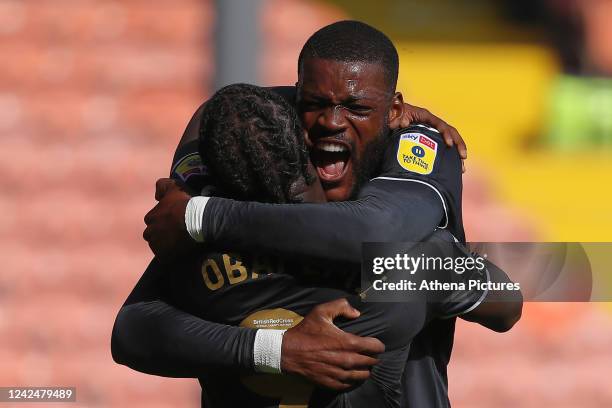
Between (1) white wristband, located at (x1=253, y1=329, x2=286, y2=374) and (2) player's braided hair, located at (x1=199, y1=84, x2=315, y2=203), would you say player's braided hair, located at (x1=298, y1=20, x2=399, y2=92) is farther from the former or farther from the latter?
(1) white wristband, located at (x1=253, y1=329, x2=286, y2=374)

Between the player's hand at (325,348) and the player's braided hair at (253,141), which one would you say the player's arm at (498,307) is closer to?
the player's hand at (325,348)

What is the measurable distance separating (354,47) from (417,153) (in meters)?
0.25

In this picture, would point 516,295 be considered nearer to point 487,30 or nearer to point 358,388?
point 358,388

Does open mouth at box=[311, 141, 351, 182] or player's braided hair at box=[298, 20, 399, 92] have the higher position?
player's braided hair at box=[298, 20, 399, 92]

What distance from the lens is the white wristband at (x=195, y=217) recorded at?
7.86ft

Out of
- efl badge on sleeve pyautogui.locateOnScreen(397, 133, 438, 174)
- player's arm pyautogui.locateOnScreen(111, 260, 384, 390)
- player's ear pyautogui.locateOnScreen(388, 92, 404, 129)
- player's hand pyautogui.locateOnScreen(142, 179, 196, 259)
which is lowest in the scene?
player's arm pyautogui.locateOnScreen(111, 260, 384, 390)

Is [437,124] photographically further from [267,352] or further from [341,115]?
[267,352]

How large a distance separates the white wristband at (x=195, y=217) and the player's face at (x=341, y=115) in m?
0.29

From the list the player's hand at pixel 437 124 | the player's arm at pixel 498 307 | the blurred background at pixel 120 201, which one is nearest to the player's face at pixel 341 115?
the player's hand at pixel 437 124

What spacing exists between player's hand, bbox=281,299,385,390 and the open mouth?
31cm

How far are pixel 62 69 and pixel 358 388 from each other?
3.94 m

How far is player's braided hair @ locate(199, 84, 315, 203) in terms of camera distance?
233 centimetres


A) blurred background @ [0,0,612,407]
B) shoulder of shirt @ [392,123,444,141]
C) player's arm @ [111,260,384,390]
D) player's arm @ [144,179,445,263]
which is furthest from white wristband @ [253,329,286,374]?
blurred background @ [0,0,612,407]

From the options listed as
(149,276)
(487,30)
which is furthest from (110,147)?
(149,276)
